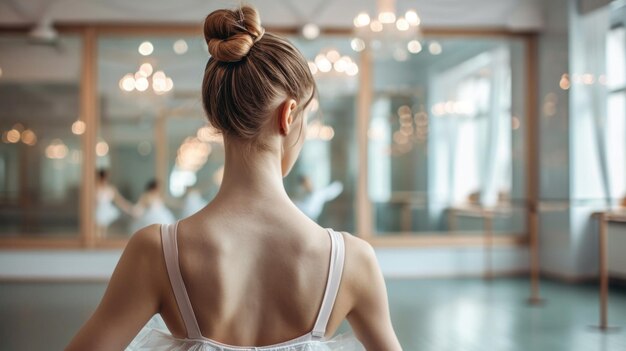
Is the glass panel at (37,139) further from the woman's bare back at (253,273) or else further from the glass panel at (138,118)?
the woman's bare back at (253,273)

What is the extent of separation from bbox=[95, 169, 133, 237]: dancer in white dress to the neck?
314 inches

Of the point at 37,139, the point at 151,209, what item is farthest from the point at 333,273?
the point at 37,139

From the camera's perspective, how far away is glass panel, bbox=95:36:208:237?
337 inches

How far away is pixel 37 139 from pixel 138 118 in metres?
1.24

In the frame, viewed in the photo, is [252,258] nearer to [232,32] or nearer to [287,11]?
[232,32]

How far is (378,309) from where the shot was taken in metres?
0.85

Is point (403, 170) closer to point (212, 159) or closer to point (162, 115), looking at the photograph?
point (212, 159)

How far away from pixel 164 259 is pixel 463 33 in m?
8.49

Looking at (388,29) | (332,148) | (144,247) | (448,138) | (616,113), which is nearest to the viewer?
(144,247)

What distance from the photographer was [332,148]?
878cm

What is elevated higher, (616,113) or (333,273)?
(616,113)

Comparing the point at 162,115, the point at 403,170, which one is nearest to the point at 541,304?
the point at 403,170

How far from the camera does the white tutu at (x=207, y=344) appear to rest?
841mm

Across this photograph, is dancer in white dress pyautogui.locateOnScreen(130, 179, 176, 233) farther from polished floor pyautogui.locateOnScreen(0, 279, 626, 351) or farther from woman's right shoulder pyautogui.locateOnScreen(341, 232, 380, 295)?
woman's right shoulder pyautogui.locateOnScreen(341, 232, 380, 295)
